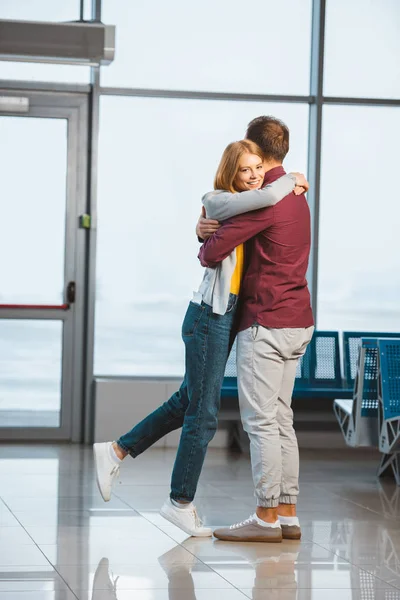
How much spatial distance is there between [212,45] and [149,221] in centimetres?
141

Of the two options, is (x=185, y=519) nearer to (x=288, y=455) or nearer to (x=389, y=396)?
(x=288, y=455)

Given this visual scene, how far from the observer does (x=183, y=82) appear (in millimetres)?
7730

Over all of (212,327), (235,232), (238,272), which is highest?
(235,232)

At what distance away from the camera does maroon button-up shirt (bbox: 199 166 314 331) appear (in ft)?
12.9

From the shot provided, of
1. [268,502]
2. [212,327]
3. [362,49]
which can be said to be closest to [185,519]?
[268,502]

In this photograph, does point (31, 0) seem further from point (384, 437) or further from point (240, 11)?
point (384, 437)

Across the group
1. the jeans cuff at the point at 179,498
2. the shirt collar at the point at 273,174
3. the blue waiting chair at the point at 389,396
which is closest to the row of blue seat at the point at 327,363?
the blue waiting chair at the point at 389,396

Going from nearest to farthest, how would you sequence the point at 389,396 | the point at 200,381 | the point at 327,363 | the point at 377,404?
the point at 200,381 → the point at 389,396 → the point at 377,404 → the point at 327,363

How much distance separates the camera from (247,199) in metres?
3.89

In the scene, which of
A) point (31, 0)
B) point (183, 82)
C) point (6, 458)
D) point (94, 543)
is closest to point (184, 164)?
point (183, 82)

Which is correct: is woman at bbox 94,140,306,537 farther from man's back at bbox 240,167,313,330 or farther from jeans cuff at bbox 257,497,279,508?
jeans cuff at bbox 257,497,279,508

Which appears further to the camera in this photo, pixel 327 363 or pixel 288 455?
pixel 327 363

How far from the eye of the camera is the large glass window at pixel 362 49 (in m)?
7.88

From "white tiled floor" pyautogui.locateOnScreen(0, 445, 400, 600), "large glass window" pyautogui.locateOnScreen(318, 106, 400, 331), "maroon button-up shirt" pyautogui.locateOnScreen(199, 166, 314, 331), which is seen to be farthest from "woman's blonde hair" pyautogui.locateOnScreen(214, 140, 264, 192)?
"large glass window" pyautogui.locateOnScreen(318, 106, 400, 331)
